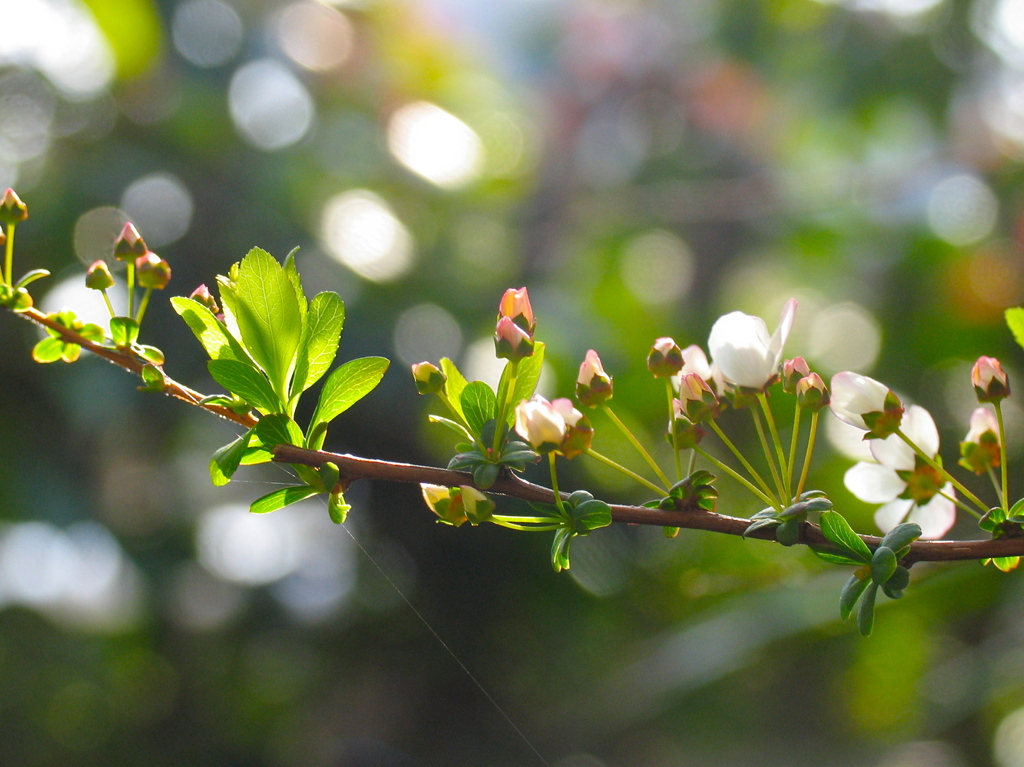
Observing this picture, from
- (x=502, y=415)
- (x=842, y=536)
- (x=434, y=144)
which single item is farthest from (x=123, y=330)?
(x=434, y=144)

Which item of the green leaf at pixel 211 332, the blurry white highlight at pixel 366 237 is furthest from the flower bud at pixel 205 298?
the blurry white highlight at pixel 366 237

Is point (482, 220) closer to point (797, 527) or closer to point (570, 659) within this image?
point (570, 659)

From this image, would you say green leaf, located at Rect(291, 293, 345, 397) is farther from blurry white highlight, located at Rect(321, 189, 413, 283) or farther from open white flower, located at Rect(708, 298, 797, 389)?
blurry white highlight, located at Rect(321, 189, 413, 283)

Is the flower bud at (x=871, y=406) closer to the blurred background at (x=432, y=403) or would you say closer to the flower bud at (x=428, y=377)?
the flower bud at (x=428, y=377)

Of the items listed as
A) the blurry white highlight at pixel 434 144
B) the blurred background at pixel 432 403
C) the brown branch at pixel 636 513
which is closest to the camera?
the brown branch at pixel 636 513

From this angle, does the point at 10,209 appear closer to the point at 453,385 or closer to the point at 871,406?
the point at 453,385

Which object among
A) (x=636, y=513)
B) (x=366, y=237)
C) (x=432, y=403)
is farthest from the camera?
(x=366, y=237)
